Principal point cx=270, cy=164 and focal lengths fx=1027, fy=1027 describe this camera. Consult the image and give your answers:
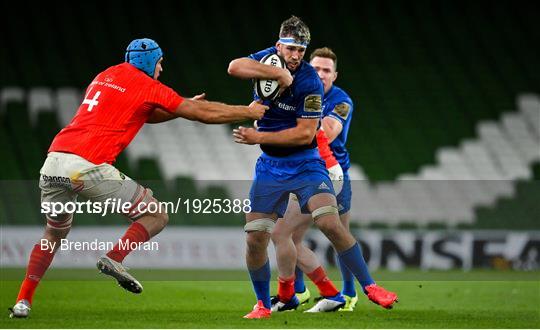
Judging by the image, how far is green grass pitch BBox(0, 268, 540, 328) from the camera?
8133mm

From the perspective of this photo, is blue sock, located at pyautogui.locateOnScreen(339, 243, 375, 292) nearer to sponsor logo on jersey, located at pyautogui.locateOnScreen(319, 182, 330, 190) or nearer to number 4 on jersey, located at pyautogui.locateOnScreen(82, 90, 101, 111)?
sponsor logo on jersey, located at pyautogui.locateOnScreen(319, 182, 330, 190)

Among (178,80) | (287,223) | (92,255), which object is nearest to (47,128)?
(178,80)

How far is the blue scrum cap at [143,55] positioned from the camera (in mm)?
8086

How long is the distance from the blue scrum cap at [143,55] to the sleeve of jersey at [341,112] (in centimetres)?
229

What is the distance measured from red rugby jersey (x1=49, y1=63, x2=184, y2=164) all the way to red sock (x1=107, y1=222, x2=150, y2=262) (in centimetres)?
58

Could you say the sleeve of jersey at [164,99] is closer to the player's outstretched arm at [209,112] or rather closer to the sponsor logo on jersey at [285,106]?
the player's outstretched arm at [209,112]

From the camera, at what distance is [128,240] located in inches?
309

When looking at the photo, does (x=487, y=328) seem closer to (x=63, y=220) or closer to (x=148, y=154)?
(x=63, y=220)

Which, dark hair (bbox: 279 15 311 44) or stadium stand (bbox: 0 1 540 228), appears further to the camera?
stadium stand (bbox: 0 1 540 228)

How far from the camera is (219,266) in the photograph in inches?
639

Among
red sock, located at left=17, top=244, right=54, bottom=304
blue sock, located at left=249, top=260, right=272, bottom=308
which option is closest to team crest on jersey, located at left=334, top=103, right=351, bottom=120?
blue sock, located at left=249, top=260, right=272, bottom=308

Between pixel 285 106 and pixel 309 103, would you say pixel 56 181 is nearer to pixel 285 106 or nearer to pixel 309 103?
pixel 285 106

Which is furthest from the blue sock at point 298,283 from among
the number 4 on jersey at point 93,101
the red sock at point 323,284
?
the number 4 on jersey at point 93,101

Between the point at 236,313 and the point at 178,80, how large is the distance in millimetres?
12750
